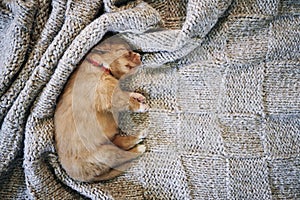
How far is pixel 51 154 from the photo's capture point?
3.77ft

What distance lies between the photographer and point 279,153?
3.69 ft

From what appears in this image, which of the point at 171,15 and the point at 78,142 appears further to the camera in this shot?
the point at 171,15

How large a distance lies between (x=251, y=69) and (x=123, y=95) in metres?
0.38

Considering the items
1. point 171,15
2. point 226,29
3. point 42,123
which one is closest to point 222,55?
point 226,29

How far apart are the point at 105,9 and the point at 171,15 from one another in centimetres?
20

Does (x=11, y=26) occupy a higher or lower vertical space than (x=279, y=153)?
higher

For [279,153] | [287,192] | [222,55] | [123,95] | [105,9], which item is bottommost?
[287,192]

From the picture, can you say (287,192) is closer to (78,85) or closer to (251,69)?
(251,69)

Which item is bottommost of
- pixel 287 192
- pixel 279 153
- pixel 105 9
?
pixel 287 192

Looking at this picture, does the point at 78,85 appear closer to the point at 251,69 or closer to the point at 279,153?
the point at 251,69

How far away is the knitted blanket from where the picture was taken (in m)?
1.10

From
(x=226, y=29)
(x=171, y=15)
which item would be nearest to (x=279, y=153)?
(x=226, y=29)

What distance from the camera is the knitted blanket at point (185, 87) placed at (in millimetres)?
1102

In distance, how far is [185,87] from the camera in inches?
46.4
